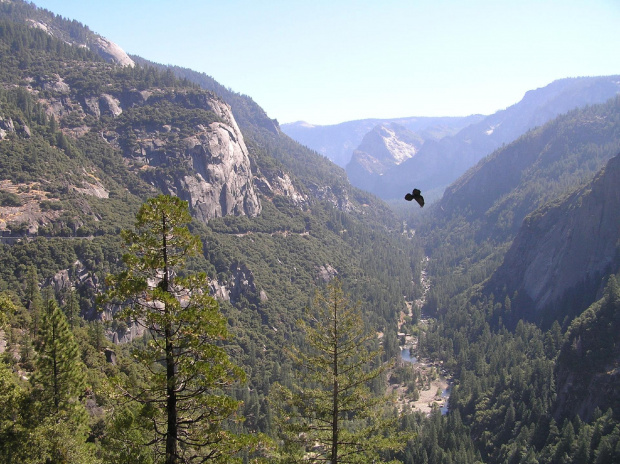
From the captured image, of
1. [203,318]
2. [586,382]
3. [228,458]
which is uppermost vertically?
[203,318]

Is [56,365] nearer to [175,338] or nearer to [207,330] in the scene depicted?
[175,338]

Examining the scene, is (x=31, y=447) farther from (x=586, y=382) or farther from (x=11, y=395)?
(x=586, y=382)

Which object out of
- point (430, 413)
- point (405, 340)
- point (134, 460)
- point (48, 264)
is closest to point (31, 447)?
point (134, 460)

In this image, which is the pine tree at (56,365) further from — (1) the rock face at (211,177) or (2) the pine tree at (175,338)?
(1) the rock face at (211,177)

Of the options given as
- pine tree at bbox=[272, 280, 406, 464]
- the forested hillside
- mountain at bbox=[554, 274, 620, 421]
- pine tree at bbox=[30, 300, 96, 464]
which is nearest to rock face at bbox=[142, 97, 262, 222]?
the forested hillside

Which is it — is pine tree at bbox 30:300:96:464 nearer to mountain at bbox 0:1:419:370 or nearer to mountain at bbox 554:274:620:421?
mountain at bbox 0:1:419:370
